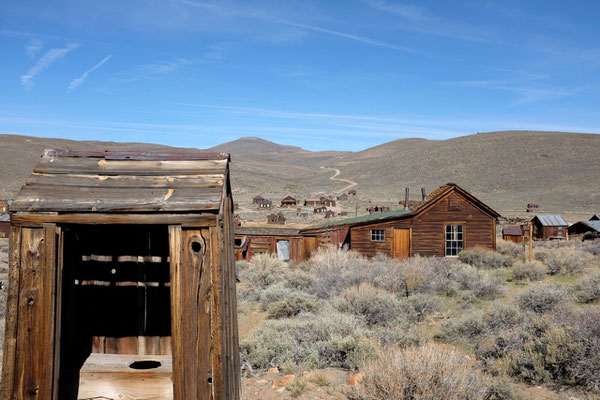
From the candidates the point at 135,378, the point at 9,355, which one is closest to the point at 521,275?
the point at 135,378

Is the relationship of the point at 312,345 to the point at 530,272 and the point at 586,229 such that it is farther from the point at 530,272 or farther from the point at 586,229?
the point at 586,229

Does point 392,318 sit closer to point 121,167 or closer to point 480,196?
point 121,167

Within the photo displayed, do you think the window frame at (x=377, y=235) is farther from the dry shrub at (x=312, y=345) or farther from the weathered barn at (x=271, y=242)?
the dry shrub at (x=312, y=345)

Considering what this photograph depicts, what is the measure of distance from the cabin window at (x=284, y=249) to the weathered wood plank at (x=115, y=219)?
1804cm

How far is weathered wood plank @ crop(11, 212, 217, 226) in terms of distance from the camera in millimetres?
2732

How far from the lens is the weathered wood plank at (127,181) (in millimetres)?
2982

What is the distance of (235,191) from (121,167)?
2815 inches

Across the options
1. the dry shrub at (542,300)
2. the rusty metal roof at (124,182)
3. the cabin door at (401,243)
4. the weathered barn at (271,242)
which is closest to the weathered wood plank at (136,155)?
the rusty metal roof at (124,182)

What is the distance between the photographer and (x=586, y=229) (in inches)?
1076

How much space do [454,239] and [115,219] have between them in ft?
58.2

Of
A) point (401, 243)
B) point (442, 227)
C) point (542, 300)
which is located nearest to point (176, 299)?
point (542, 300)

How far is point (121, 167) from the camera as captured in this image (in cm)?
317

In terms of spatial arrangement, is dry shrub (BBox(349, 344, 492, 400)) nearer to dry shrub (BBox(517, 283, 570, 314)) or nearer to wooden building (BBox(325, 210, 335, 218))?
dry shrub (BBox(517, 283, 570, 314))

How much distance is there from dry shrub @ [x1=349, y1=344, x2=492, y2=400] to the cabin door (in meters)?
13.7
